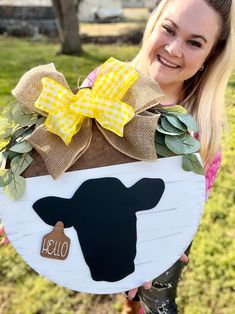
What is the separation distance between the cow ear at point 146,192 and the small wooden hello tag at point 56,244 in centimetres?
19

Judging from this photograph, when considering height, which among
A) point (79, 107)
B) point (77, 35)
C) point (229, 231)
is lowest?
point (77, 35)

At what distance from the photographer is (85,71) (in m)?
5.04

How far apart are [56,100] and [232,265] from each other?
1440 millimetres

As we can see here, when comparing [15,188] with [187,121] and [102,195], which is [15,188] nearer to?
[102,195]

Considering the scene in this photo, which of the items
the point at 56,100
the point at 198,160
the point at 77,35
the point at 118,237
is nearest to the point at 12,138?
the point at 56,100

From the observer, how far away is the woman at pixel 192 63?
127 centimetres

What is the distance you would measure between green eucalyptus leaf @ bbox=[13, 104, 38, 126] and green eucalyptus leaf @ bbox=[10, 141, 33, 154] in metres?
0.05

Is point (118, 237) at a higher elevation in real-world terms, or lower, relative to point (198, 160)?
lower

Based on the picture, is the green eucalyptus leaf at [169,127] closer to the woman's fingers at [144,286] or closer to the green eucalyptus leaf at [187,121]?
the green eucalyptus leaf at [187,121]

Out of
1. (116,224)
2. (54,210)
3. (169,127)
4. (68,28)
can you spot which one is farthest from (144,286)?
(68,28)

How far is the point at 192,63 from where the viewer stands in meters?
1.33

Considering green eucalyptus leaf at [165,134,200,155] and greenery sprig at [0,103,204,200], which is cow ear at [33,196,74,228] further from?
green eucalyptus leaf at [165,134,200,155]

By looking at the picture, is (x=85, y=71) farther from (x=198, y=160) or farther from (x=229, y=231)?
(x=198, y=160)

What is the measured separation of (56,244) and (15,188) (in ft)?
0.56
